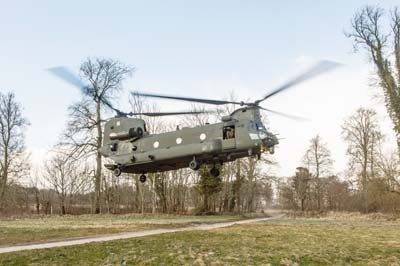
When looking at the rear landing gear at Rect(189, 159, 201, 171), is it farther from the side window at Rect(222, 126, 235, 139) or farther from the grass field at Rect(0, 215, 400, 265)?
the grass field at Rect(0, 215, 400, 265)

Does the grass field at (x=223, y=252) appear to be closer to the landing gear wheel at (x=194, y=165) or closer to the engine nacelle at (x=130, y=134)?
the landing gear wheel at (x=194, y=165)

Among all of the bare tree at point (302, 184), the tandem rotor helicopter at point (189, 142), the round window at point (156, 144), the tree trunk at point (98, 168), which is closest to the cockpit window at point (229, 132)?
the tandem rotor helicopter at point (189, 142)

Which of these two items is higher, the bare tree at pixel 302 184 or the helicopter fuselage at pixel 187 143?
the helicopter fuselage at pixel 187 143

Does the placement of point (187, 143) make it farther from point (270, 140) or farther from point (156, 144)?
point (270, 140)

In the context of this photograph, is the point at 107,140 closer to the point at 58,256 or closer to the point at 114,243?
the point at 114,243

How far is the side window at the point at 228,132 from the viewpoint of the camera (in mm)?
18312

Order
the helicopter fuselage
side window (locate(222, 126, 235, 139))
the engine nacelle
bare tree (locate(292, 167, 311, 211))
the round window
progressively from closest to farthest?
the helicopter fuselage < side window (locate(222, 126, 235, 139)) < the round window < the engine nacelle < bare tree (locate(292, 167, 311, 211))

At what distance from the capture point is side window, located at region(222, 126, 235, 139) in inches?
721

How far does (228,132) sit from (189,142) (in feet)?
6.65

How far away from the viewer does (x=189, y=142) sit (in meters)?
19.1

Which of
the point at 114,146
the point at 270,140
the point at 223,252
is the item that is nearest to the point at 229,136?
the point at 270,140

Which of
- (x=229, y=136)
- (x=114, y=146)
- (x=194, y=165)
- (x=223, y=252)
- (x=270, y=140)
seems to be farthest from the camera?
(x=114, y=146)

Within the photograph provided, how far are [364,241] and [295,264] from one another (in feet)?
18.7

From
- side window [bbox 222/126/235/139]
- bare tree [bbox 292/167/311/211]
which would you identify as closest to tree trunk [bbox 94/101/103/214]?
Answer: side window [bbox 222/126/235/139]
